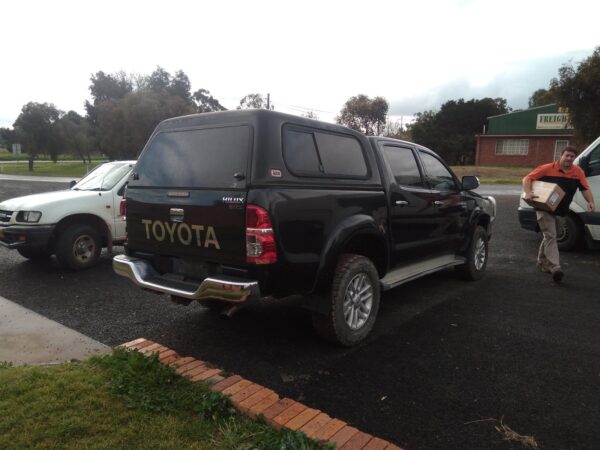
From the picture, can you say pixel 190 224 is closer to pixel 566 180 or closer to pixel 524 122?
pixel 566 180

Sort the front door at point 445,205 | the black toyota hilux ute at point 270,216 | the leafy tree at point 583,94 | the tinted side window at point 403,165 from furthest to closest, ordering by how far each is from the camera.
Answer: the leafy tree at point 583,94 → the front door at point 445,205 → the tinted side window at point 403,165 → the black toyota hilux ute at point 270,216

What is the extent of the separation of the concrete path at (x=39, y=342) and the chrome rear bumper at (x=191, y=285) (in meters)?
0.70

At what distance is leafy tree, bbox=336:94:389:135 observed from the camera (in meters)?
44.8

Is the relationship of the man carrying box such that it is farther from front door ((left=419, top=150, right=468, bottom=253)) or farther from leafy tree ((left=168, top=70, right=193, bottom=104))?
leafy tree ((left=168, top=70, right=193, bottom=104))

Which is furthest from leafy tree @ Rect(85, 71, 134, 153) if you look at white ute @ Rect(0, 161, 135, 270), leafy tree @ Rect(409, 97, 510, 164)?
white ute @ Rect(0, 161, 135, 270)

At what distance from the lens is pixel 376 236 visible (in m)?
4.26

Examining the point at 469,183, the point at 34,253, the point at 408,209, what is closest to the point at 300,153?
the point at 408,209

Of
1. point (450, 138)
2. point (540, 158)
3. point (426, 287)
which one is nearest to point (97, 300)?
point (426, 287)

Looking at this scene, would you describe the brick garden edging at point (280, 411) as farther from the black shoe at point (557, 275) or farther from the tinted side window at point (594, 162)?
the tinted side window at point (594, 162)

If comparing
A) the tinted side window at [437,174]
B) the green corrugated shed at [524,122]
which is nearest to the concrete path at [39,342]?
the tinted side window at [437,174]

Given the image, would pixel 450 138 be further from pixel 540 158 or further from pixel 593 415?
pixel 593 415

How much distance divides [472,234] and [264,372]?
12.5 feet

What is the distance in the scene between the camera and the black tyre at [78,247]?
646 centimetres

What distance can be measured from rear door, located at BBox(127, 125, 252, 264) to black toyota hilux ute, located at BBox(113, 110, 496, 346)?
10 millimetres
